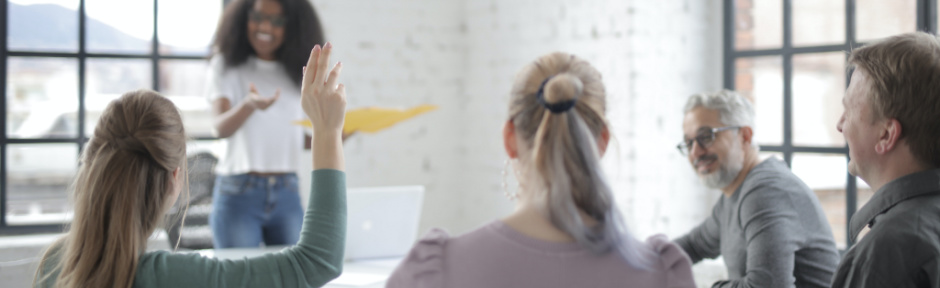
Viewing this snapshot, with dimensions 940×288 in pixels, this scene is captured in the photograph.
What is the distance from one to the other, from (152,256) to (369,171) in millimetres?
2960

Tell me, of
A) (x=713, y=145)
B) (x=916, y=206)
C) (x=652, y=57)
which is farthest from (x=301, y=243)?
(x=652, y=57)

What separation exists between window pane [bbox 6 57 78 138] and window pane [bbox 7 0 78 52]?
0.06 m

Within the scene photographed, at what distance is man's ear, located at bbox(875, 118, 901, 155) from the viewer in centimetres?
140

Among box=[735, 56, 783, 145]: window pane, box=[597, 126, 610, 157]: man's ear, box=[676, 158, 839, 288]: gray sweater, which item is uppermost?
box=[735, 56, 783, 145]: window pane

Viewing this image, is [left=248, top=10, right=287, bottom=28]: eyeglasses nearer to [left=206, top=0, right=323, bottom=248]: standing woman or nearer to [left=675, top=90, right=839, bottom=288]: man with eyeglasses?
[left=206, top=0, right=323, bottom=248]: standing woman

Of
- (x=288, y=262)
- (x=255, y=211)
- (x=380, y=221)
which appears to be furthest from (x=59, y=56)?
(x=288, y=262)

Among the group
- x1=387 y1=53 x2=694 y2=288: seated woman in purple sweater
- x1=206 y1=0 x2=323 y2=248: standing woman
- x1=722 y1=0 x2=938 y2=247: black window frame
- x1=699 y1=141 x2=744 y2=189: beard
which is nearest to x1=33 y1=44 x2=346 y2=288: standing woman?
x1=387 y1=53 x2=694 y2=288: seated woman in purple sweater

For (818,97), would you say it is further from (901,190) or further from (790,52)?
(901,190)

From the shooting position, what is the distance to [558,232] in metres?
1.13

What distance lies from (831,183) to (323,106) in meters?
2.66

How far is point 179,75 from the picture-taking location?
4.11m

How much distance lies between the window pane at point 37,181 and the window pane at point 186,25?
69 centimetres

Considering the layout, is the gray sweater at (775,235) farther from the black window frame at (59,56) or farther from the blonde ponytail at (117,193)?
the black window frame at (59,56)

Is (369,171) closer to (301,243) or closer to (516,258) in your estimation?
(301,243)
